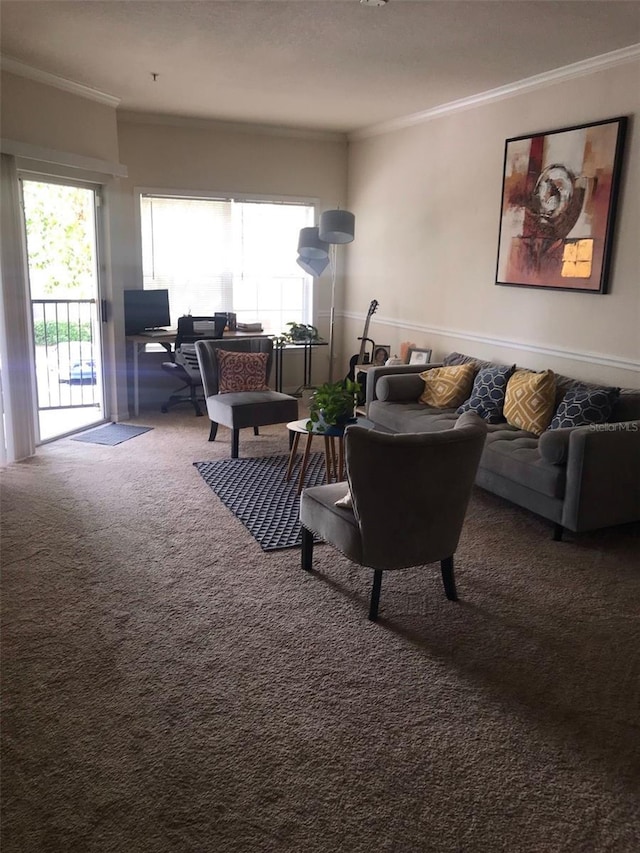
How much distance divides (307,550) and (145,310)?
3968 mm

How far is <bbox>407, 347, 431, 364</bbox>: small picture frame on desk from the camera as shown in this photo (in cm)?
618

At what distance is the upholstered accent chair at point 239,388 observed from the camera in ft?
17.1

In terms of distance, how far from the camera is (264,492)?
445cm

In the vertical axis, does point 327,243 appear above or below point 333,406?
above

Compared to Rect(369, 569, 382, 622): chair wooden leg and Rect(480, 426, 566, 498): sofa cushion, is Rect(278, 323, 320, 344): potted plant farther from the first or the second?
Rect(369, 569, 382, 622): chair wooden leg

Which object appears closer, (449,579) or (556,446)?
(449,579)

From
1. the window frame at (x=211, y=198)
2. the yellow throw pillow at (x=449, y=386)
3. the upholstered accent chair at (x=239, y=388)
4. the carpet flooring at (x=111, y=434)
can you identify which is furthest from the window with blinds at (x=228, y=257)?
the yellow throw pillow at (x=449, y=386)

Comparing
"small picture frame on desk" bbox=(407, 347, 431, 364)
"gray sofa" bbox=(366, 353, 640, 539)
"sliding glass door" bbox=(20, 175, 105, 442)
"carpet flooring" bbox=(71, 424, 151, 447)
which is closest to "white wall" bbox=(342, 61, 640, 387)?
"small picture frame on desk" bbox=(407, 347, 431, 364)

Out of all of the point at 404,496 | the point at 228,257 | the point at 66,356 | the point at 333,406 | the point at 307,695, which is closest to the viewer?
the point at 307,695

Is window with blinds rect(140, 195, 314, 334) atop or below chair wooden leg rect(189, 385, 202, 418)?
atop

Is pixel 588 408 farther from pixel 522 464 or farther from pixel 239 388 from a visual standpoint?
pixel 239 388

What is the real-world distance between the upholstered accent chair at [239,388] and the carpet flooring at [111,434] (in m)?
0.75

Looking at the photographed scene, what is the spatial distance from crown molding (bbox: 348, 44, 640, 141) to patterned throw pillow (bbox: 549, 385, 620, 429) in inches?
79.9

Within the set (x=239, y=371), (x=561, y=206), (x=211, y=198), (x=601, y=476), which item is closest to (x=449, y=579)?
(x=601, y=476)
